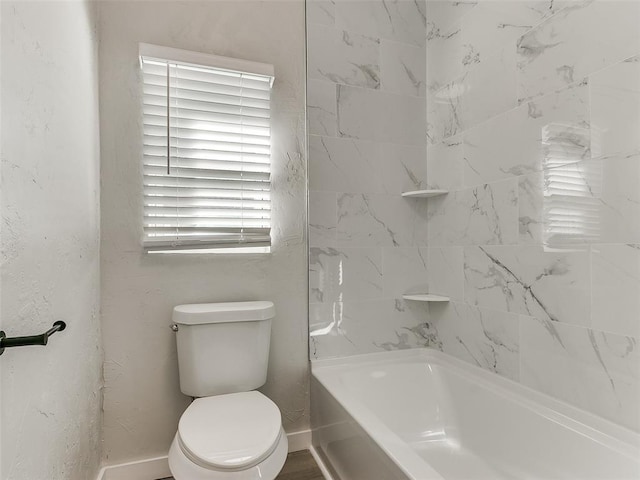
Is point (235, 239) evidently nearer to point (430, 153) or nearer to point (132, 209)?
point (132, 209)

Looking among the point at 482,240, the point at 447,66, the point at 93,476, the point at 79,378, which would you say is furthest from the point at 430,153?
the point at 93,476

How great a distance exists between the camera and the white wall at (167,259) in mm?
1646

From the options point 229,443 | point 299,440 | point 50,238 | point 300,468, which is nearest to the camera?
point 50,238

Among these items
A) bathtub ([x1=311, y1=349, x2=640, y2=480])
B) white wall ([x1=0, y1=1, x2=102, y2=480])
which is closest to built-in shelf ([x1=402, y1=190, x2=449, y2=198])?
bathtub ([x1=311, y1=349, x2=640, y2=480])

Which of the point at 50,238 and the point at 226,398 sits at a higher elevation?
the point at 50,238

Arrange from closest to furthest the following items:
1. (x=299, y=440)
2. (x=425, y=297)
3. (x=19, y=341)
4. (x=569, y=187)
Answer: (x=19, y=341) → (x=569, y=187) → (x=299, y=440) → (x=425, y=297)

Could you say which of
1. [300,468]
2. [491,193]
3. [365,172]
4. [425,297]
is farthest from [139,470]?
[491,193]

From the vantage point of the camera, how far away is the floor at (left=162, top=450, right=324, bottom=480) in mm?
1689

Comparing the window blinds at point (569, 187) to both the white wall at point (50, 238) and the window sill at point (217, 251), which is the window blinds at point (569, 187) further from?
the white wall at point (50, 238)

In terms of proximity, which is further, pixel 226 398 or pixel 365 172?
pixel 365 172

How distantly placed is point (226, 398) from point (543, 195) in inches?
59.4

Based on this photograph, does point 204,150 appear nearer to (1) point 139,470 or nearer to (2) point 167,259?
(2) point 167,259

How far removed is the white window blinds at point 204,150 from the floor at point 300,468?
3.54 ft

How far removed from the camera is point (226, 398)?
1511mm
